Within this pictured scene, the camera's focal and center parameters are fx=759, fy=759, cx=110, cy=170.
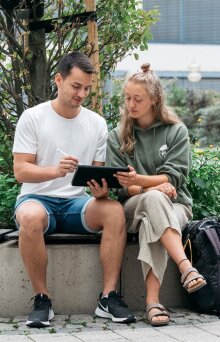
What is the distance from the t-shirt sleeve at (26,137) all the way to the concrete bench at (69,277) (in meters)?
0.57

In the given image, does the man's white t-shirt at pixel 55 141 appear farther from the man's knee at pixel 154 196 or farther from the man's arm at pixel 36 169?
the man's knee at pixel 154 196

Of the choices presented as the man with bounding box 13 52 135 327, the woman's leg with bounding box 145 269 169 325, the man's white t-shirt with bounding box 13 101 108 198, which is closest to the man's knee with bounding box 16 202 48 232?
the man with bounding box 13 52 135 327

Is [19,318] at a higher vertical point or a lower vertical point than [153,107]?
lower

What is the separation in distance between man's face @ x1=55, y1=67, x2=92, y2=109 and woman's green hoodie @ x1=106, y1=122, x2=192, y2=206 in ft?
1.33

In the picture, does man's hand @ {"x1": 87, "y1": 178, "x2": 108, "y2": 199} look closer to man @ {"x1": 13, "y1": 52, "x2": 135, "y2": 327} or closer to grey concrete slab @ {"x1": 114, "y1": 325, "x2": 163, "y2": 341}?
man @ {"x1": 13, "y1": 52, "x2": 135, "y2": 327}

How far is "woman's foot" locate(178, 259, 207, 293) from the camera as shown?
14.5ft

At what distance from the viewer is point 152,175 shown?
4988mm

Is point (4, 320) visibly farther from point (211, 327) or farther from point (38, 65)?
point (38, 65)

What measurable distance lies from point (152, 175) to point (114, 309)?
3.08 feet

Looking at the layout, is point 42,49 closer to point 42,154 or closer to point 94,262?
point 42,154

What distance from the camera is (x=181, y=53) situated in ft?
108

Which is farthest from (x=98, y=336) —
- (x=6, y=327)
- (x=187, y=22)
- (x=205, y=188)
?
(x=187, y=22)

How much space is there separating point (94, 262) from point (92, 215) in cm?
36

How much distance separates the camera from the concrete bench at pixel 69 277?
16.1ft
